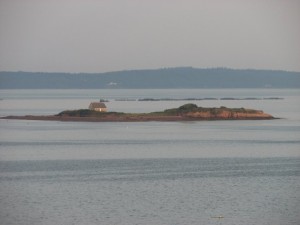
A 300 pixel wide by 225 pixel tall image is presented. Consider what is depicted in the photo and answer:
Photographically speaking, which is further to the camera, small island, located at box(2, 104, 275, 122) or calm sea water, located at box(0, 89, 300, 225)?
small island, located at box(2, 104, 275, 122)

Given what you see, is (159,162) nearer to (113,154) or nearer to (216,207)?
(113,154)

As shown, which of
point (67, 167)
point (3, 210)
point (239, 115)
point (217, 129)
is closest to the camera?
point (3, 210)

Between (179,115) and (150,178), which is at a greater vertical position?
(179,115)

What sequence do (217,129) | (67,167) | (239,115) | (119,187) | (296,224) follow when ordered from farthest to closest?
(239,115)
(217,129)
(67,167)
(119,187)
(296,224)

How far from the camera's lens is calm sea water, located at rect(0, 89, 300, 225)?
104 feet

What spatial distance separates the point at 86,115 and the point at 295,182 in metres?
63.0

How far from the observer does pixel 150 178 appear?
4228 centimetres

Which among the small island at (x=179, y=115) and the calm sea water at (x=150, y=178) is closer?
the calm sea water at (x=150, y=178)

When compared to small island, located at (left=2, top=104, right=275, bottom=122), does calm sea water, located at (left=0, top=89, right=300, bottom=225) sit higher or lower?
lower

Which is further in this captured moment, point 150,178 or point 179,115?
point 179,115

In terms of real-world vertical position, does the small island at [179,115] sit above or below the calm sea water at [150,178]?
above

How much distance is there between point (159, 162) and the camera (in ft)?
167

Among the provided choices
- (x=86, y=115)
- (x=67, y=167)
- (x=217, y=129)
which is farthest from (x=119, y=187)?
(x=86, y=115)

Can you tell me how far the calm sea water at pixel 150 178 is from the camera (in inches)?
1244
